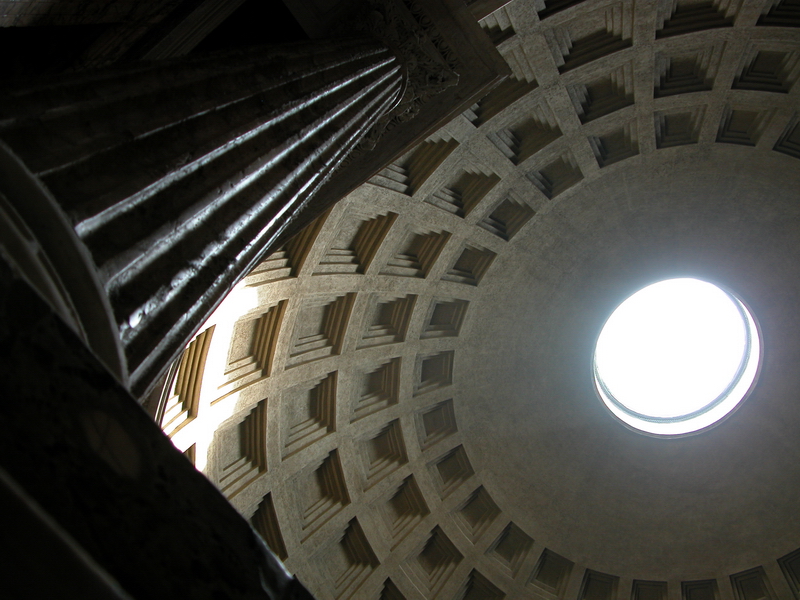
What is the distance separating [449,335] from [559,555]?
939 cm

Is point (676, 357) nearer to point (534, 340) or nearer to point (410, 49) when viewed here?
point (534, 340)

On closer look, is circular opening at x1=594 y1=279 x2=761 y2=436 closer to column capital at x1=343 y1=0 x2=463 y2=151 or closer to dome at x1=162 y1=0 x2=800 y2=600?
dome at x1=162 y1=0 x2=800 y2=600

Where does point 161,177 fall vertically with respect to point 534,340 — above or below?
below

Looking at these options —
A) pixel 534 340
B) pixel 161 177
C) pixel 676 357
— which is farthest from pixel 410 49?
pixel 676 357

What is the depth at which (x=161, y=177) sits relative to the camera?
343cm

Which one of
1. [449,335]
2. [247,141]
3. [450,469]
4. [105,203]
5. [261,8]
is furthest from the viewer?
[450,469]

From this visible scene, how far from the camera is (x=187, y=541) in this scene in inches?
79.1

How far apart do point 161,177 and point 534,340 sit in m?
17.8

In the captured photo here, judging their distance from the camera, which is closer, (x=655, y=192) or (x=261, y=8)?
(x=261, y=8)

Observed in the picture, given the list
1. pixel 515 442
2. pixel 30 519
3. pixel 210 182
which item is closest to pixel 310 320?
pixel 515 442

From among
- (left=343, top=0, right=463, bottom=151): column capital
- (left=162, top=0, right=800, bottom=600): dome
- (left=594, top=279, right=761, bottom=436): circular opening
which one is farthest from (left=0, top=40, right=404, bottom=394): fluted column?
(left=594, top=279, right=761, bottom=436): circular opening

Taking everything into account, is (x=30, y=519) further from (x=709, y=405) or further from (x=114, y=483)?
(x=709, y=405)

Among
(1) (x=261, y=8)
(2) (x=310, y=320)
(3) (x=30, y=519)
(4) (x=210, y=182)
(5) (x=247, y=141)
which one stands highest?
(1) (x=261, y=8)

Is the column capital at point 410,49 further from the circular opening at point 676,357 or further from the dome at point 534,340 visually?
the circular opening at point 676,357
